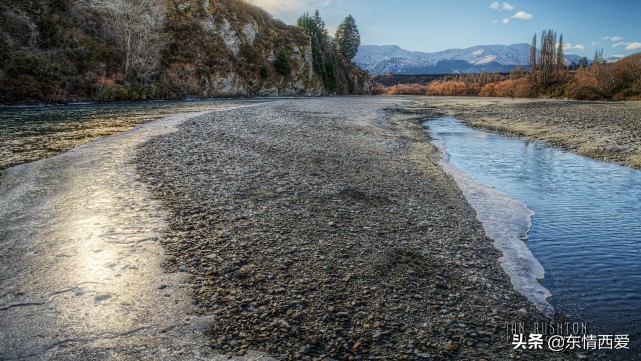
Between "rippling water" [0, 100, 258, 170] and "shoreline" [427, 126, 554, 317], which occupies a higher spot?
"rippling water" [0, 100, 258, 170]

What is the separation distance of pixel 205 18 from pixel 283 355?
58.4m

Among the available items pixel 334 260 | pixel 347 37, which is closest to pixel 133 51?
pixel 334 260

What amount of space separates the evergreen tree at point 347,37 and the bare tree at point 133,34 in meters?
87.2

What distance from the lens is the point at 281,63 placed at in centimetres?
6650

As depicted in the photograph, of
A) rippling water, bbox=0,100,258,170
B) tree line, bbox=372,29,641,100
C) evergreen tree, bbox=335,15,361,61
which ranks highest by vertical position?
evergreen tree, bbox=335,15,361,61

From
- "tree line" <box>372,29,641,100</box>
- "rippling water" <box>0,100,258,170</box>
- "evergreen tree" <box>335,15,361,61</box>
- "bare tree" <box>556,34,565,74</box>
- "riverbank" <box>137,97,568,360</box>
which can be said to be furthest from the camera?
"evergreen tree" <box>335,15,361,61</box>

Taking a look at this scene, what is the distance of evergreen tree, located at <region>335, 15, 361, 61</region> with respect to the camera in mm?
120188

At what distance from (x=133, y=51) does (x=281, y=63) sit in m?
31.8

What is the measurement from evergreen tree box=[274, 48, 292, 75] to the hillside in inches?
12.4

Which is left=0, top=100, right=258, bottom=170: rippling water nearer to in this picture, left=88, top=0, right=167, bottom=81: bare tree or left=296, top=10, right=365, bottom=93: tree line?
left=88, top=0, right=167, bottom=81: bare tree

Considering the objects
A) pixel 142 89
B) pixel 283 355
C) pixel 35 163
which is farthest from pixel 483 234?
pixel 142 89

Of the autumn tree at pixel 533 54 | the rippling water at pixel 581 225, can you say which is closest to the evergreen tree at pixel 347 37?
the autumn tree at pixel 533 54

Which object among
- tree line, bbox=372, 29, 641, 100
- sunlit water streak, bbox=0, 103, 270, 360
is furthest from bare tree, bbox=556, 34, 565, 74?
sunlit water streak, bbox=0, 103, 270, 360

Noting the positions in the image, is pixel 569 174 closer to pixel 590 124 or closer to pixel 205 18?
pixel 590 124
